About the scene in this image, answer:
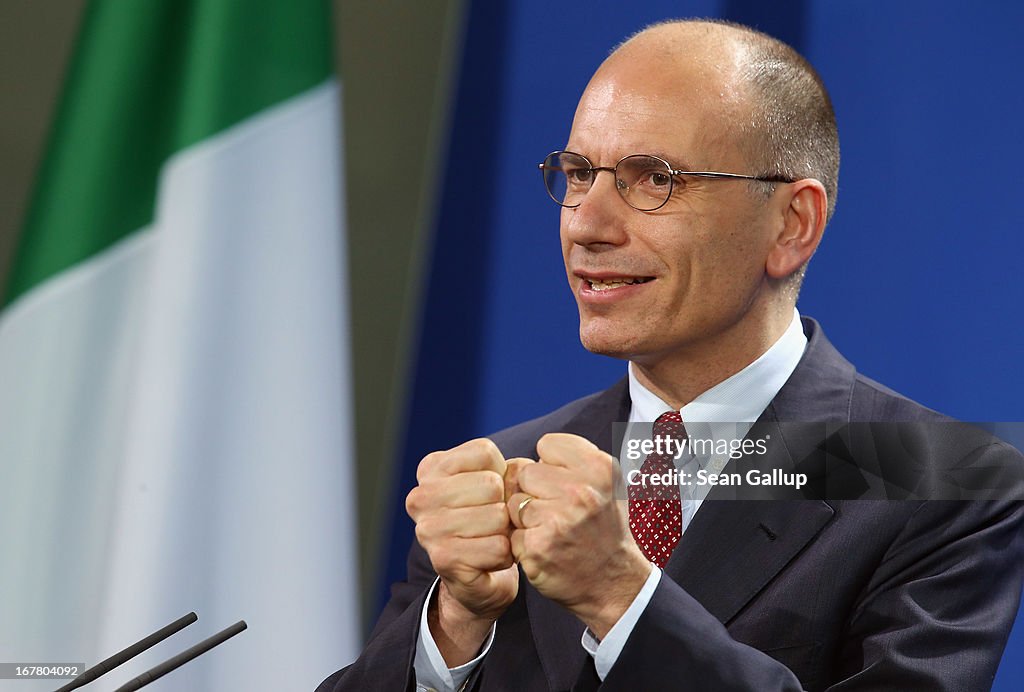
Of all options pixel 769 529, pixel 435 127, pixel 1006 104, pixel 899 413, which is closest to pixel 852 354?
pixel 1006 104

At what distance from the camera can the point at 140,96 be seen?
2439 millimetres

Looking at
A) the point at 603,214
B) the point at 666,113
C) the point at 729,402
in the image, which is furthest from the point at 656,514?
the point at 666,113

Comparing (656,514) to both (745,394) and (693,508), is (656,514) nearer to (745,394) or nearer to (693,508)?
(693,508)

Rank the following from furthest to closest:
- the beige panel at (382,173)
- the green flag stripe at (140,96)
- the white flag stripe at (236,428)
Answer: the beige panel at (382,173) < the green flag stripe at (140,96) < the white flag stripe at (236,428)

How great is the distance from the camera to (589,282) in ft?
5.56

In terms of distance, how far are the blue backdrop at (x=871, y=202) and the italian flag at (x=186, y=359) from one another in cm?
52

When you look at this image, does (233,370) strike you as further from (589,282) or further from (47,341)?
(589,282)

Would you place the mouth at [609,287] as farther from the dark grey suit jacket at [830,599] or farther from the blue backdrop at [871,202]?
the blue backdrop at [871,202]

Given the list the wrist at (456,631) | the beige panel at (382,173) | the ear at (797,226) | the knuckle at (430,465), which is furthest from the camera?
the beige panel at (382,173)

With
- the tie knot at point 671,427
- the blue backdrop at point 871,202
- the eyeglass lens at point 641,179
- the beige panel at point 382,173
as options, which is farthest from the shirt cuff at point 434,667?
the beige panel at point 382,173

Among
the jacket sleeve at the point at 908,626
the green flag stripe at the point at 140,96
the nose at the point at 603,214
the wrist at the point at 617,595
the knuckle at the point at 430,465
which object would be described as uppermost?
the green flag stripe at the point at 140,96

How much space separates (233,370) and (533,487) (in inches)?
47.2

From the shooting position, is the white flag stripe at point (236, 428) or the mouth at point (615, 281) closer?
the mouth at point (615, 281)

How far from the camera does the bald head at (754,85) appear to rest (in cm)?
169
